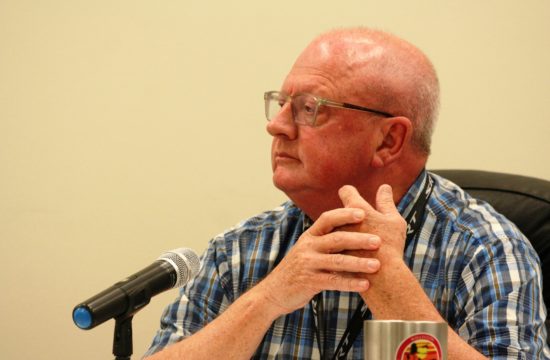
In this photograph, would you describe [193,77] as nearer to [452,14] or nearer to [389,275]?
[452,14]

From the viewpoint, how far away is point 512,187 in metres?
1.92

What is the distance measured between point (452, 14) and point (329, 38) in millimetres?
1153

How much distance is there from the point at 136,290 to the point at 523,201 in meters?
1.14

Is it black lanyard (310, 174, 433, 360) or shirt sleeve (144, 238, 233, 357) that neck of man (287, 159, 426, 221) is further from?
shirt sleeve (144, 238, 233, 357)

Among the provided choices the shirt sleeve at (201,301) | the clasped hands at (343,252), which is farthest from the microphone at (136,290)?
the shirt sleeve at (201,301)

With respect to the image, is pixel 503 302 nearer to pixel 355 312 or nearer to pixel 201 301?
pixel 355 312

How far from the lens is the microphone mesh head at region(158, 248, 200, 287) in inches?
50.2

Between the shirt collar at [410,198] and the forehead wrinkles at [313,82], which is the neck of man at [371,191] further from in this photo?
the forehead wrinkles at [313,82]

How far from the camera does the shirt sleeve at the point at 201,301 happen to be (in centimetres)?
174

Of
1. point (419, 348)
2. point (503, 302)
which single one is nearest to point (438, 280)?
point (503, 302)

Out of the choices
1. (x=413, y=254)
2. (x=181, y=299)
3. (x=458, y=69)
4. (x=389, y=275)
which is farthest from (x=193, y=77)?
(x=389, y=275)

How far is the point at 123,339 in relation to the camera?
1.16m

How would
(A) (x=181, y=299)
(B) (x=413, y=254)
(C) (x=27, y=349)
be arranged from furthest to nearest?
(C) (x=27, y=349)
(A) (x=181, y=299)
(B) (x=413, y=254)

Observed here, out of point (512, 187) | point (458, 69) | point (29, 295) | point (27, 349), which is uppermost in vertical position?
point (458, 69)
